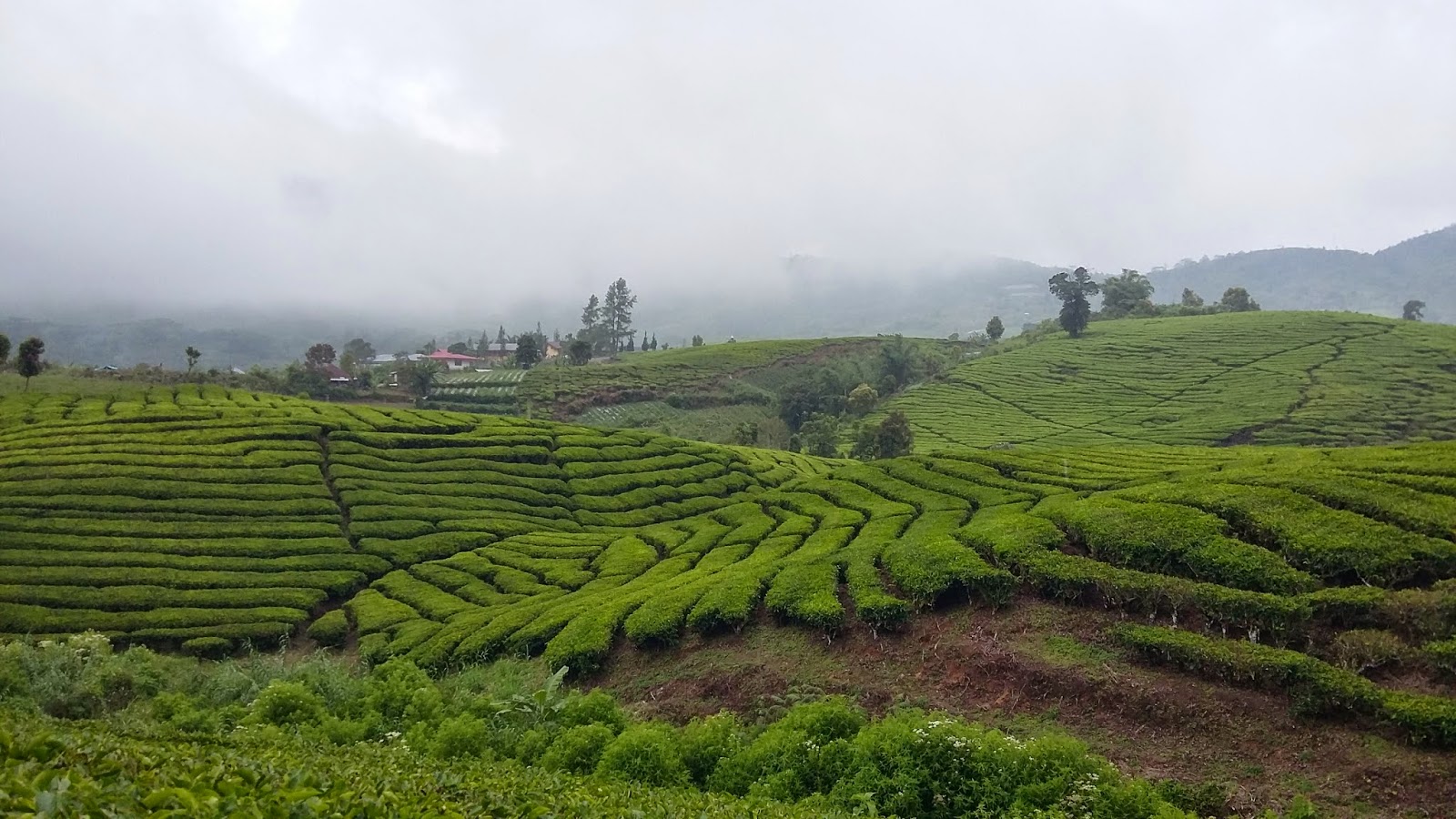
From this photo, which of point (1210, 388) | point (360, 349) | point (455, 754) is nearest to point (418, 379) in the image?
point (360, 349)

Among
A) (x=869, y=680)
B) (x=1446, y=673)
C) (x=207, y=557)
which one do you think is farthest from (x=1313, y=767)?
(x=207, y=557)

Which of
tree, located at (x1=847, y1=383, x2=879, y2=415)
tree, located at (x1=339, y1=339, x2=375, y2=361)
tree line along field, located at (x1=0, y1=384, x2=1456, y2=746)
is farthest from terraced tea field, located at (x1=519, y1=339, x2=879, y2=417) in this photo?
tree, located at (x1=339, y1=339, x2=375, y2=361)

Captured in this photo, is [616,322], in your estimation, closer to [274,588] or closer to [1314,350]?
[1314,350]

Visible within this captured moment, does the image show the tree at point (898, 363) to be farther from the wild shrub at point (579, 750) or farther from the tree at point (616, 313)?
the wild shrub at point (579, 750)

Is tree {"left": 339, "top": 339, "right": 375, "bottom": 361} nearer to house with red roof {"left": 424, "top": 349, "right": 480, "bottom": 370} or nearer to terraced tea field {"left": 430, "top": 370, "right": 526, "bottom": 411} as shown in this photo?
house with red roof {"left": 424, "top": 349, "right": 480, "bottom": 370}

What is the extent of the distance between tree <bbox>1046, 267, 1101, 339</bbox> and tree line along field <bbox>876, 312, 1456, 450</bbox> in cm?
230

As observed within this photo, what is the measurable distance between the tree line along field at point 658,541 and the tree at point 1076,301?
69.0 meters

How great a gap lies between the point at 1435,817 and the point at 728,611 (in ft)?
48.1

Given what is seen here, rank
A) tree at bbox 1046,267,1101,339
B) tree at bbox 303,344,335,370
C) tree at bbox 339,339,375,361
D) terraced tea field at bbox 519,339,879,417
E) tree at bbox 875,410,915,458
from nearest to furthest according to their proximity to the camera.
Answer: tree at bbox 875,410,915,458 < terraced tea field at bbox 519,339,879,417 < tree at bbox 303,344,335,370 < tree at bbox 1046,267,1101,339 < tree at bbox 339,339,375,361

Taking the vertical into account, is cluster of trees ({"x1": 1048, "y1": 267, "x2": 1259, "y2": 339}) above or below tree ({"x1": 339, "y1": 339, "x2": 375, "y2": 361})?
above

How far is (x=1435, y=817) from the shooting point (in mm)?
11766

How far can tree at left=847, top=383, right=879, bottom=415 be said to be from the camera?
88562 mm

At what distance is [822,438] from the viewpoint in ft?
236

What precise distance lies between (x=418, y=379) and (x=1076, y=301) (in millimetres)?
85988
